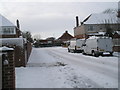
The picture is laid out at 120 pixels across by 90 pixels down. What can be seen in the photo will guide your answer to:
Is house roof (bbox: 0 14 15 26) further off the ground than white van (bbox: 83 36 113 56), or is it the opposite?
house roof (bbox: 0 14 15 26)

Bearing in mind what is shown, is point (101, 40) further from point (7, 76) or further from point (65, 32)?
point (65, 32)

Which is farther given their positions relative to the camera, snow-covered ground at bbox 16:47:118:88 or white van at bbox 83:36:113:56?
white van at bbox 83:36:113:56

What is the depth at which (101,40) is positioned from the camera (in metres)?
29.7

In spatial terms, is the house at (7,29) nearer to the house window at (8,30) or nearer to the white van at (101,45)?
the house window at (8,30)

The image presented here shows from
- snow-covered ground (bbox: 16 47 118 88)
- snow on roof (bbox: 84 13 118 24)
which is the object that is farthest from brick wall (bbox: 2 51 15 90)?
snow on roof (bbox: 84 13 118 24)

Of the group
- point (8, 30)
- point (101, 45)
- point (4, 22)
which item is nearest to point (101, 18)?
point (8, 30)

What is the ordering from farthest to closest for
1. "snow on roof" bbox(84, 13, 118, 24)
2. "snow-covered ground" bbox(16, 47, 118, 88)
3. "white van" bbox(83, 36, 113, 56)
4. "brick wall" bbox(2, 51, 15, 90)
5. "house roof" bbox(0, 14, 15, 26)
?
"snow on roof" bbox(84, 13, 118, 24) < "house roof" bbox(0, 14, 15, 26) < "white van" bbox(83, 36, 113, 56) < "snow-covered ground" bbox(16, 47, 118, 88) < "brick wall" bbox(2, 51, 15, 90)

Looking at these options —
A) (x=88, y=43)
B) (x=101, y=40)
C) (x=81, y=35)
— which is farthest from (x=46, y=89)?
(x=81, y=35)

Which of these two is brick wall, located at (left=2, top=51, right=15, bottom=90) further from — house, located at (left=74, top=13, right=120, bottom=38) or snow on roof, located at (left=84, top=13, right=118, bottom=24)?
snow on roof, located at (left=84, top=13, right=118, bottom=24)

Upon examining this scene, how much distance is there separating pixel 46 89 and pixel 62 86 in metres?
0.89

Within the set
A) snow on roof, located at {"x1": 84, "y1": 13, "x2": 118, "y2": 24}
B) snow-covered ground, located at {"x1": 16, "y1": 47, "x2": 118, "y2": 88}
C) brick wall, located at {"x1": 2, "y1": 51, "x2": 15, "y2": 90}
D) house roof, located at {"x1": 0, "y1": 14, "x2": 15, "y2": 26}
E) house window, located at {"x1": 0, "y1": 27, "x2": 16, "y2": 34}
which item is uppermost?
snow on roof, located at {"x1": 84, "y1": 13, "x2": 118, "y2": 24}

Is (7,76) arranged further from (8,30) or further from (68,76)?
(8,30)

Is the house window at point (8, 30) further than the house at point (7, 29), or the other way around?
the house window at point (8, 30)

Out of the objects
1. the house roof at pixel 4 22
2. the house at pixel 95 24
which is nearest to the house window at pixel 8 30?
the house roof at pixel 4 22
